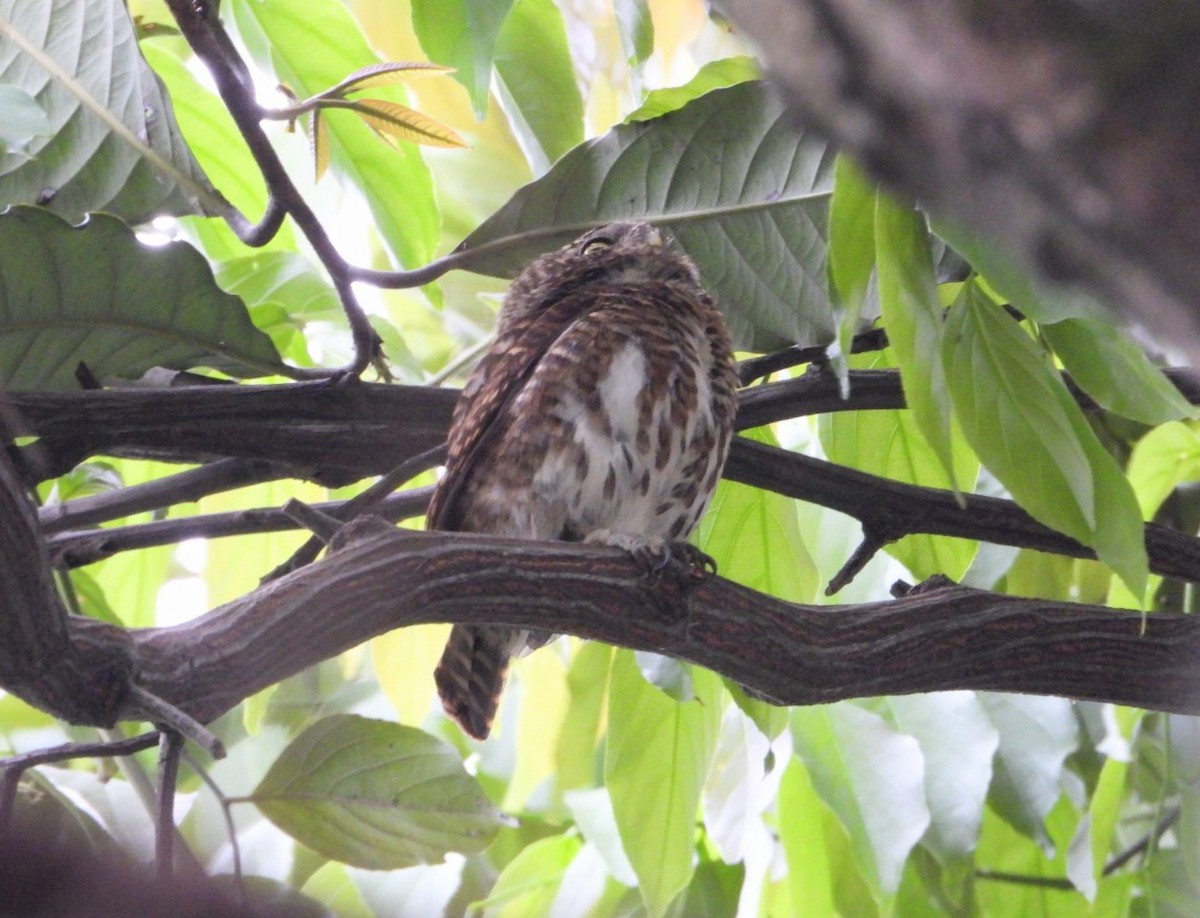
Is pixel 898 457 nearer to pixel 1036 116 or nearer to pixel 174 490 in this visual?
pixel 174 490

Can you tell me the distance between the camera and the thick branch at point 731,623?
1160 millimetres

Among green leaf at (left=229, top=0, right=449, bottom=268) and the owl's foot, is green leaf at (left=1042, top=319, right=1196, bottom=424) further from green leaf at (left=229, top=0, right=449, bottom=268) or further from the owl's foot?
green leaf at (left=229, top=0, right=449, bottom=268)

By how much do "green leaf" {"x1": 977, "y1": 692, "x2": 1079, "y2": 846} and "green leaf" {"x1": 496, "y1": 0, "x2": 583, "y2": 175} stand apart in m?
1.16

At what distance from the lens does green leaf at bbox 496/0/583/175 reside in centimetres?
179

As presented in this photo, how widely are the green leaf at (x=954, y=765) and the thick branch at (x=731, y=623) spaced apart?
1.82 ft

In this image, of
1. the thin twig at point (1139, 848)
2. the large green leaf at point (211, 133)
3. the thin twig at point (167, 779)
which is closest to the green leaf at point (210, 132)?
the large green leaf at point (211, 133)

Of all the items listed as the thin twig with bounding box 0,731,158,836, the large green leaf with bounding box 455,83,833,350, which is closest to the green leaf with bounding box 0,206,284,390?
the large green leaf with bounding box 455,83,833,350

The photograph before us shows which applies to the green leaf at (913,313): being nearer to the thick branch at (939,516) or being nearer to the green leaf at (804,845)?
the thick branch at (939,516)

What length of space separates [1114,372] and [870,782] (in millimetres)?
754

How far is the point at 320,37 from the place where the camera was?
6.02 ft

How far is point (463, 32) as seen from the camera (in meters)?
1.51

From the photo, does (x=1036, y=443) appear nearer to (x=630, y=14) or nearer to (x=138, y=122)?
(x=630, y=14)

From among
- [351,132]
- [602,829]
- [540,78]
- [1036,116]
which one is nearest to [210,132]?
[351,132]

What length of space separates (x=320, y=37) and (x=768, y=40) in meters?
1.50
